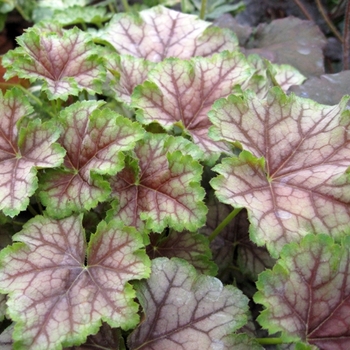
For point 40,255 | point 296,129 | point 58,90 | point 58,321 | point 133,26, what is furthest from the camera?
point 133,26

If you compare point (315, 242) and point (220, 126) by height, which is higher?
point (220, 126)

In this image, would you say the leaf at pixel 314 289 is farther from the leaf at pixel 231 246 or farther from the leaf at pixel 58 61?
the leaf at pixel 58 61

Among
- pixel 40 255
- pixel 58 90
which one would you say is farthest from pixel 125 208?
pixel 58 90

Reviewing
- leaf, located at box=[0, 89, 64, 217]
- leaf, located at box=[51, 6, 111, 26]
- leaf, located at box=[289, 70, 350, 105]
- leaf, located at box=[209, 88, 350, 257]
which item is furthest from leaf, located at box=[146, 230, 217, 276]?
leaf, located at box=[51, 6, 111, 26]

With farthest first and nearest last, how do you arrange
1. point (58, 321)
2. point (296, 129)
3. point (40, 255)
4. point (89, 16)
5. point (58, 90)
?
1. point (89, 16)
2. point (58, 90)
3. point (296, 129)
4. point (40, 255)
5. point (58, 321)

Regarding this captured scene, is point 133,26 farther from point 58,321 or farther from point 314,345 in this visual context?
point 314,345

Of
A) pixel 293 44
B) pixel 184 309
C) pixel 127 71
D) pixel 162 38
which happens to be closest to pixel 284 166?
pixel 184 309
